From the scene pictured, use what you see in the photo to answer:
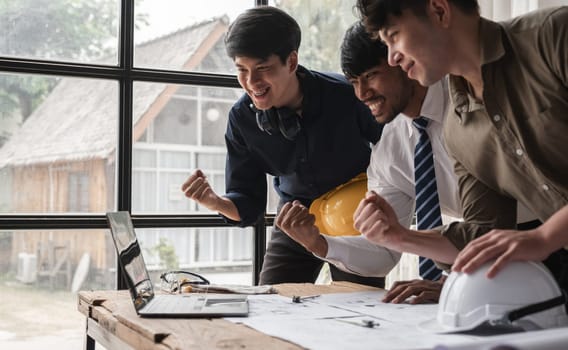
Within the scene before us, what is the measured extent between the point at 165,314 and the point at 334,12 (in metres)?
2.31

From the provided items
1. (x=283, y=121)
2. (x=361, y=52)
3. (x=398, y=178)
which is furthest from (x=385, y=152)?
(x=283, y=121)

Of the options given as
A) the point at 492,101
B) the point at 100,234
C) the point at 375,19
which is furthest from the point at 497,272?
the point at 100,234

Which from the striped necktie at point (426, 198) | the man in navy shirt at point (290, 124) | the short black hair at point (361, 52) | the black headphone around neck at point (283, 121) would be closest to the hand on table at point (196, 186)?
the man in navy shirt at point (290, 124)

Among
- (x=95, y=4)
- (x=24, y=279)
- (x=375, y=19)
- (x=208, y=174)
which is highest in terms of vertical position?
(x=95, y=4)

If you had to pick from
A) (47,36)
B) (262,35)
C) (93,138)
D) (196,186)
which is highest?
(47,36)

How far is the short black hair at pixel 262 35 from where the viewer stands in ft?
7.28

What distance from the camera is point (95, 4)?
301 cm

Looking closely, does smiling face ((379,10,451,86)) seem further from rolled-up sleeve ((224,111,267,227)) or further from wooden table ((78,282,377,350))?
rolled-up sleeve ((224,111,267,227))

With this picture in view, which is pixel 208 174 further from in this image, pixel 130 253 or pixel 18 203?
pixel 130 253

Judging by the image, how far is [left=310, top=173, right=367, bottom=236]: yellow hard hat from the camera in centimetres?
222

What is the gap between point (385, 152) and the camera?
6.67 ft

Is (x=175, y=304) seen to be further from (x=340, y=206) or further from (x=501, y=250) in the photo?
(x=340, y=206)

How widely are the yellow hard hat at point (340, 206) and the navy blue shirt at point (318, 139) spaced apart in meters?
0.03

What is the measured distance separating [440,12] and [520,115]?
248mm
